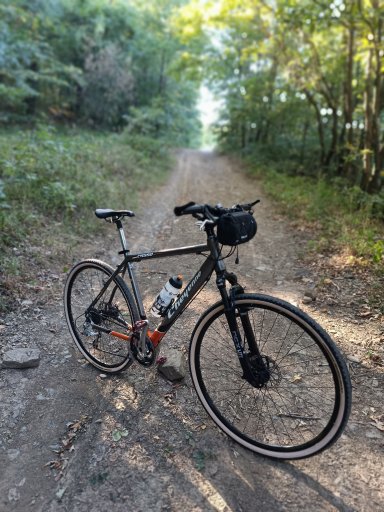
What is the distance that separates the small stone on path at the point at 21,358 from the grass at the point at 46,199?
832 millimetres

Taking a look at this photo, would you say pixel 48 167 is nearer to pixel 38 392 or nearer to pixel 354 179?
pixel 38 392

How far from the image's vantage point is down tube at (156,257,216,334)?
249 cm

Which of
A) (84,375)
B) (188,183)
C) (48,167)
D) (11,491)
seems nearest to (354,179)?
(188,183)

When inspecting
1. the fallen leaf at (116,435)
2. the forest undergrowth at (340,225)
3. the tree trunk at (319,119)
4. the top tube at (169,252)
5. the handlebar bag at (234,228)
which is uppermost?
the tree trunk at (319,119)

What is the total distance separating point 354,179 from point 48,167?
889cm

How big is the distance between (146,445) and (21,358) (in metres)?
1.62

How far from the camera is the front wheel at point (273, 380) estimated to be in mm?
2207

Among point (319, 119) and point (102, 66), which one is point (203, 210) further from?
point (102, 66)

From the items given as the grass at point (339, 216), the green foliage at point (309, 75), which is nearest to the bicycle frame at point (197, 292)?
the grass at point (339, 216)

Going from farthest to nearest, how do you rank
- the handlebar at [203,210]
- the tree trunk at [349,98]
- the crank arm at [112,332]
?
the tree trunk at [349,98]
the crank arm at [112,332]
the handlebar at [203,210]

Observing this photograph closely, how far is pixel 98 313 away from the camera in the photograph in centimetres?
333

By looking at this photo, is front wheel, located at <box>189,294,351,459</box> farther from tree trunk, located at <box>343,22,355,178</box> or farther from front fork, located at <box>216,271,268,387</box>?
tree trunk, located at <box>343,22,355,178</box>

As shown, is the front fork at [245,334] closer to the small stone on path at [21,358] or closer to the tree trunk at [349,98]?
the small stone on path at [21,358]

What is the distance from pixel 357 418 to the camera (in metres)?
2.79
